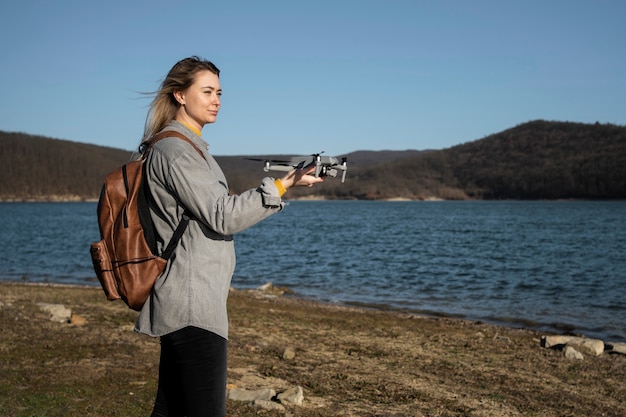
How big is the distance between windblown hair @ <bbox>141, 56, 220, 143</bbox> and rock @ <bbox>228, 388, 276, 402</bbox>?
152 inches

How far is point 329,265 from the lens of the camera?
101 ft

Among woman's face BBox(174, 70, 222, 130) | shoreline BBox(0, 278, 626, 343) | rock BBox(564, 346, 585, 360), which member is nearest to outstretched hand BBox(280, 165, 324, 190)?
woman's face BBox(174, 70, 222, 130)

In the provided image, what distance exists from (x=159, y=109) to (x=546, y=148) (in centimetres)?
20168

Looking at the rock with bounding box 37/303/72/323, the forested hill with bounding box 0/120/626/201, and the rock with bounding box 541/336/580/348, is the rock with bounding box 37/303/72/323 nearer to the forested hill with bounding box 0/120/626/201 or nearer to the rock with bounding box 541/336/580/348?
the rock with bounding box 541/336/580/348

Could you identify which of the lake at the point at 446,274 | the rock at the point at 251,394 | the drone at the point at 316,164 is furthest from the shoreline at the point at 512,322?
the drone at the point at 316,164

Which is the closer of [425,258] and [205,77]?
[205,77]

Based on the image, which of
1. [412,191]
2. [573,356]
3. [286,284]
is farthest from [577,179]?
[573,356]

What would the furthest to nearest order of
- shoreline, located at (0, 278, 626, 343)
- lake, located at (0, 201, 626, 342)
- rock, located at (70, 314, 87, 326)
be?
lake, located at (0, 201, 626, 342) < shoreline, located at (0, 278, 626, 343) < rock, located at (70, 314, 87, 326)

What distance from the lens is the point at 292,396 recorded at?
6.35m

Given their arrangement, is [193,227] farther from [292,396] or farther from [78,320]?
[78,320]

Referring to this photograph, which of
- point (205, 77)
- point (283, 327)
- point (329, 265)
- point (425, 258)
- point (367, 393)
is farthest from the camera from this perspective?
point (425, 258)

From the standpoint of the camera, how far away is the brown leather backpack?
109 inches

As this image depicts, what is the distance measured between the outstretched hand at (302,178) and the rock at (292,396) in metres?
3.97

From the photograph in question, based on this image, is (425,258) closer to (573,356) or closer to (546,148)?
(573,356)
